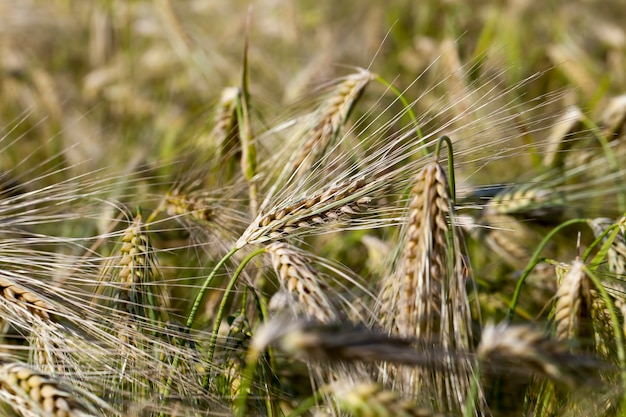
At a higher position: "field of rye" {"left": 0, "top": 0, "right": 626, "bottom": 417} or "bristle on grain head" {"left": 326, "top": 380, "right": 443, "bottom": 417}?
"field of rye" {"left": 0, "top": 0, "right": 626, "bottom": 417}

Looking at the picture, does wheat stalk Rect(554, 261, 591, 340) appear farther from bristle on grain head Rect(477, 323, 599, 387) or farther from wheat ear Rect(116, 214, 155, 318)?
wheat ear Rect(116, 214, 155, 318)

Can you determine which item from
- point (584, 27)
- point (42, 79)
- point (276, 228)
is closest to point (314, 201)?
point (276, 228)

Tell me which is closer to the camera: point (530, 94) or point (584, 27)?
point (530, 94)

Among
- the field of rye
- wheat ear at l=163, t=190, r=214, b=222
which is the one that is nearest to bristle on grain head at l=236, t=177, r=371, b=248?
the field of rye

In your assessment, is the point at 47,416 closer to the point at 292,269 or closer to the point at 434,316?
the point at 292,269

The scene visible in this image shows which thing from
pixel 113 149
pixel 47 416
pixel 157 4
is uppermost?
pixel 157 4

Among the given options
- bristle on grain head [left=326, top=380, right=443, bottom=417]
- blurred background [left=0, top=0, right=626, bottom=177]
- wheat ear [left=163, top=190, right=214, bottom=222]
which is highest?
blurred background [left=0, top=0, right=626, bottom=177]

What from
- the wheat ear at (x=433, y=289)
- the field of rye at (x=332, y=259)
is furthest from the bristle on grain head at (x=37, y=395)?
the wheat ear at (x=433, y=289)

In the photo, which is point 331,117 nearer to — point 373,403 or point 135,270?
point 135,270

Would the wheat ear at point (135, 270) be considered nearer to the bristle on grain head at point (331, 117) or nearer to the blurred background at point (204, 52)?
the bristle on grain head at point (331, 117)
